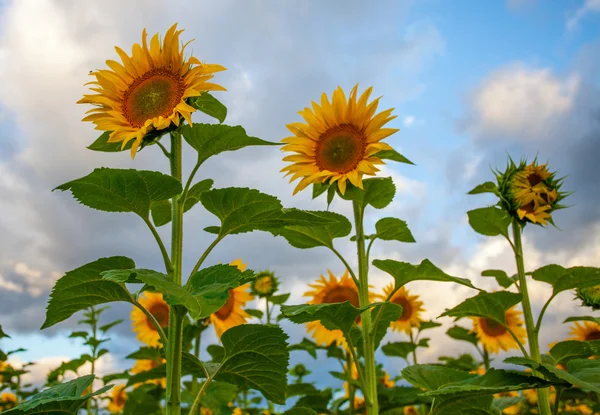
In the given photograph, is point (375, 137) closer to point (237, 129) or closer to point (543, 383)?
point (237, 129)

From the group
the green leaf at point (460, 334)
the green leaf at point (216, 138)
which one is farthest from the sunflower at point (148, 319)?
the green leaf at point (216, 138)

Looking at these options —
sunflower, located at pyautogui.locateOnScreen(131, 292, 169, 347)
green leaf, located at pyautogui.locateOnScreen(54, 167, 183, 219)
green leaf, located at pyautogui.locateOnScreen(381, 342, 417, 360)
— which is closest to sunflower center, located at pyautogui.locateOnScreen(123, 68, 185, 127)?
green leaf, located at pyautogui.locateOnScreen(54, 167, 183, 219)

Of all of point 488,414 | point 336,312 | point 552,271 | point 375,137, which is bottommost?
point 488,414

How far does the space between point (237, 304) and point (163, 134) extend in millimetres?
2452

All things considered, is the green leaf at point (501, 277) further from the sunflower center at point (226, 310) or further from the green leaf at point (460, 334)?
the sunflower center at point (226, 310)

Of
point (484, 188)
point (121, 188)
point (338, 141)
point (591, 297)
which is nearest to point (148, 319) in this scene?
point (338, 141)

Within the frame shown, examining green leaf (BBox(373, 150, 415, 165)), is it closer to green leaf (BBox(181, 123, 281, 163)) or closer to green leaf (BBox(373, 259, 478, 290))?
green leaf (BBox(373, 259, 478, 290))

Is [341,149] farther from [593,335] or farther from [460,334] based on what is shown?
[593,335]

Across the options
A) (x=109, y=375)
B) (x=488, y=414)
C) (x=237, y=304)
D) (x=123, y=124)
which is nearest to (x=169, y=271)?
(x=123, y=124)

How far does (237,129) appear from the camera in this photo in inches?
79.8

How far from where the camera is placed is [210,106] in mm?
2264

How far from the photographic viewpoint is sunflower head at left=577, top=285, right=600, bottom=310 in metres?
3.59

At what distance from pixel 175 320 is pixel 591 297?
283cm

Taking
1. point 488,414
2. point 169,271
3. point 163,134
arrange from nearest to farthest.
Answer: point 169,271 < point 163,134 < point 488,414
